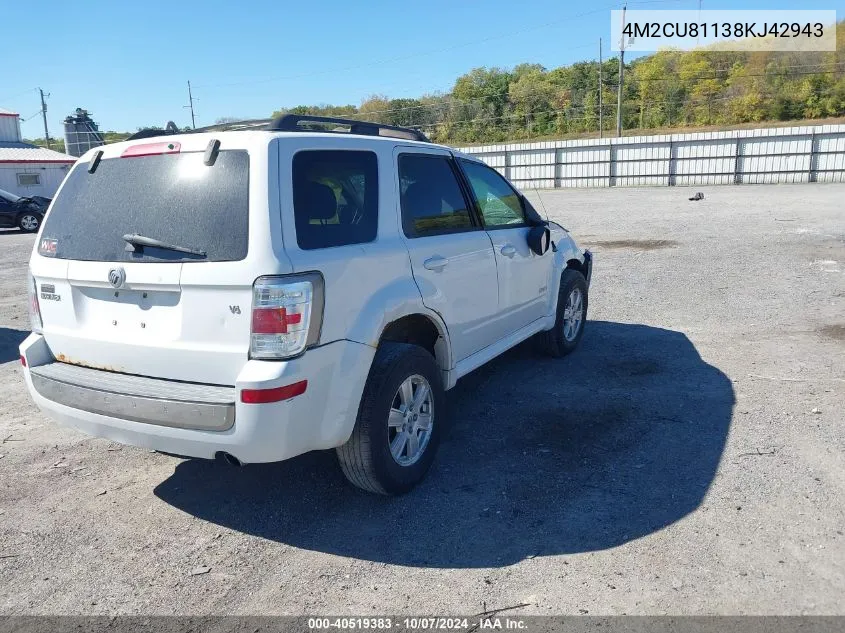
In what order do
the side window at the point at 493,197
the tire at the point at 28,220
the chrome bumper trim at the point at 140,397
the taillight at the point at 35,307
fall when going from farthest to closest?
the tire at the point at 28,220
the side window at the point at 493,197
the taillight at the point at 35,307
the chrome bumper trim at the point at 140,397

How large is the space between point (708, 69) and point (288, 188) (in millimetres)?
57558

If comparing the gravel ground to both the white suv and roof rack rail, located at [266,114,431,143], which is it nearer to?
the white suv

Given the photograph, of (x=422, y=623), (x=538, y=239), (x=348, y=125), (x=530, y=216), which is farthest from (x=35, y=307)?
(x=530, y=216)

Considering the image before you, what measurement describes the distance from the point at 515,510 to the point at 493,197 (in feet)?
7.87

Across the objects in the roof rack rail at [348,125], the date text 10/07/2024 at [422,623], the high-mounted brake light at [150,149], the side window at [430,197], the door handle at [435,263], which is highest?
the roof rack rail at [348,125]

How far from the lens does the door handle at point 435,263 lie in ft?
12.7

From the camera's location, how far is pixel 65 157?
37469 mm

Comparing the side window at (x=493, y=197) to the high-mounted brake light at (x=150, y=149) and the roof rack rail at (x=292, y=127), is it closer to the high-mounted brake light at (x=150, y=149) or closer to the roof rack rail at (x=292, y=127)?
the roof rack rail at (x=292, y=127)

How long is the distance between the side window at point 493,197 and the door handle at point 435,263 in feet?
2.59

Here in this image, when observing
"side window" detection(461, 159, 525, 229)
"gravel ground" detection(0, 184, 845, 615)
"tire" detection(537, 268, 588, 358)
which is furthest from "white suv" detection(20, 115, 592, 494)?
"tire" detection(537, 268, 588, 358)

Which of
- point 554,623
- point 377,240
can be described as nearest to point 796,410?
point 554,623

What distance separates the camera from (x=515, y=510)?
3.56 m

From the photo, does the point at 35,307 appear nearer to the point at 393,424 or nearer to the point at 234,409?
the point at 234,409

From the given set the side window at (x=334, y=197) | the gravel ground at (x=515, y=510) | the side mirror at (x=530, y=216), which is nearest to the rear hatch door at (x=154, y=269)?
the side window at (x=334, y=197)
